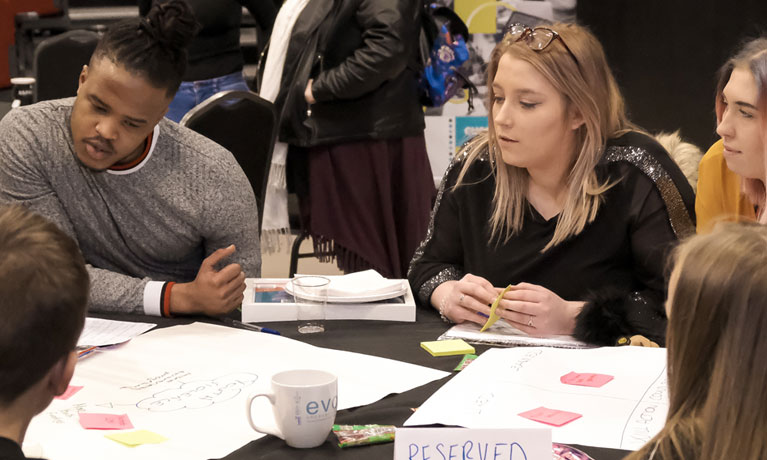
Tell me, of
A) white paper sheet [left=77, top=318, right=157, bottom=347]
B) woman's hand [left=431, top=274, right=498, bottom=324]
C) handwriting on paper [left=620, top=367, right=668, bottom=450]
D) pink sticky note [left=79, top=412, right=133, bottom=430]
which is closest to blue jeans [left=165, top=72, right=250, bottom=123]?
white paper sheet [left=77, top=318, right=157, bottom=347]

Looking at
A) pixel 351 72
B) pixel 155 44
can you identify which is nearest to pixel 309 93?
pixel 351 72

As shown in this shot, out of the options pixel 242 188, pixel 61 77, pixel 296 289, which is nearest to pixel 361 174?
pixel 61 77

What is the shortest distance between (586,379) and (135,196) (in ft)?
3.93

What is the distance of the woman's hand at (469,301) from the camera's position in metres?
1.85

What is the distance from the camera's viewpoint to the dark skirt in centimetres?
364

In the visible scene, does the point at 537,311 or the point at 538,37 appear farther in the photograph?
the point at 538,37

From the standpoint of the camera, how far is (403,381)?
59.9 inches

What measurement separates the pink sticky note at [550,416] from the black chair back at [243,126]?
5.84 feet

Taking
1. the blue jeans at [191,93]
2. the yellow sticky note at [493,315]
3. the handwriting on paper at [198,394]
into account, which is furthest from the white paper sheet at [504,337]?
the blue jeans at [191,93]

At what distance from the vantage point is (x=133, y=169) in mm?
2145

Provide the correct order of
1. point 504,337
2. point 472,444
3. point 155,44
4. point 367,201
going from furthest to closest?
1. point 367,201
2. point 155,44
3. point 504,337
4. point 472,444

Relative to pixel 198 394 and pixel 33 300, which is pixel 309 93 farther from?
pixel 33 300

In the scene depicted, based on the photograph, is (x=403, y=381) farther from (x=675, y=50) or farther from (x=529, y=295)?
(x=675, y=50)

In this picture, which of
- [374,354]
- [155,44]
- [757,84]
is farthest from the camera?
[155,44]
